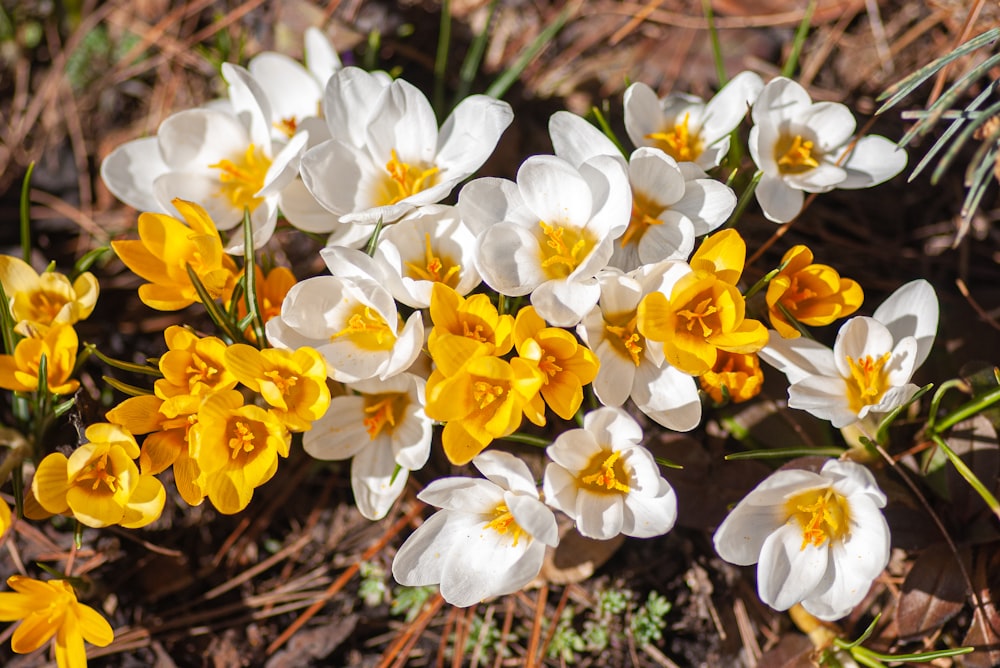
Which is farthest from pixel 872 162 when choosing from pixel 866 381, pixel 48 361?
pixel 48 361

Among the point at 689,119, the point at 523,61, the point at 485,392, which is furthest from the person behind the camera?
the point at 523,61

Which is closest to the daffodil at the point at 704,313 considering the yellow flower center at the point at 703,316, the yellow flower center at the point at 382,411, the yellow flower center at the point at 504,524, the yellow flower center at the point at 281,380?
the yellow flower center at the point at 703,316

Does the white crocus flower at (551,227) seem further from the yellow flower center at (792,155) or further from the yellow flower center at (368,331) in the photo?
the yellow flower center at (792,155)

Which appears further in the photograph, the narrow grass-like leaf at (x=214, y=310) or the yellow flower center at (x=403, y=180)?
the yellow flower center at (x=403, y=180)

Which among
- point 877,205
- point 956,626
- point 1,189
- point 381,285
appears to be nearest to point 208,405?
point 381,285

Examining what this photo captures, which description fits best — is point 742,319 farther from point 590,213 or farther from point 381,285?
point 381,285

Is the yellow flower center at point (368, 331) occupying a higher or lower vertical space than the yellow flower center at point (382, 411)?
higher

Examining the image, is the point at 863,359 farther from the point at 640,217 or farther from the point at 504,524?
the point at 504,524
